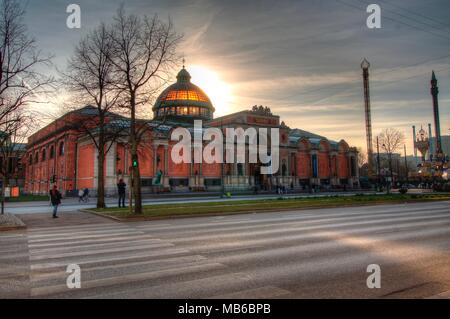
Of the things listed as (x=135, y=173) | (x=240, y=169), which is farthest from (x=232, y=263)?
(x=240, y=169)

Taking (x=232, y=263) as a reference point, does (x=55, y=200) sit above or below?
above

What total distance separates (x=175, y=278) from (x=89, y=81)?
71.4 feet

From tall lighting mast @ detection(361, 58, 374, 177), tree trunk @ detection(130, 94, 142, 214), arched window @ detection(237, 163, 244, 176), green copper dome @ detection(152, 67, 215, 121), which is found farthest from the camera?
tall lighting mast @ detection(361, 58, 374, 177)

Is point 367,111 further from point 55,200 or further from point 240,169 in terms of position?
point 55,200

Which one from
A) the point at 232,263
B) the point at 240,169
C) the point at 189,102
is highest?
the point at 189,102

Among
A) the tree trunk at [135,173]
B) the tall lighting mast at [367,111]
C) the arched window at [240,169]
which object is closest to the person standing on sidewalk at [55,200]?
the tree trunk at [135,173]

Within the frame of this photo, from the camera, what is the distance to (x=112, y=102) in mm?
25078

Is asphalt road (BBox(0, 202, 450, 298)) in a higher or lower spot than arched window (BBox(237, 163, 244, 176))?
lower

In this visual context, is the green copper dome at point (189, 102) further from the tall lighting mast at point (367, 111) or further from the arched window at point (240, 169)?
the tall lighting mast at point (367, 111)

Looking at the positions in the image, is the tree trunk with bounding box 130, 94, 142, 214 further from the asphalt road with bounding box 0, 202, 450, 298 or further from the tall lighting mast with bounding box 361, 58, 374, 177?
the tall lighting mast with bounding box 361, 58, 374, 177

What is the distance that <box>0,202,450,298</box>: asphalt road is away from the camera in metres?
5.39

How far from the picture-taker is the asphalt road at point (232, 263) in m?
5.39

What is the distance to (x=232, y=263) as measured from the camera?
721 centimetres

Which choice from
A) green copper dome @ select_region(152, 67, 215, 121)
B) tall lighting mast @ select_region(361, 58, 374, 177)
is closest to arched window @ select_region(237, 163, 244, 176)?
green copper dome @ select_region(152, 67, 215, 121)
